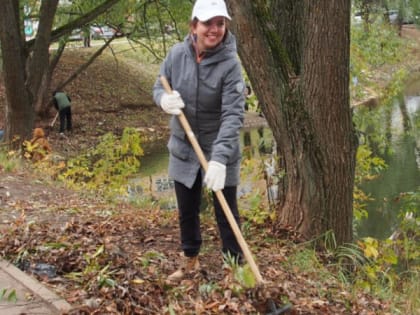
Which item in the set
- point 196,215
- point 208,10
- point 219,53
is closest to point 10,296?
point 196,215

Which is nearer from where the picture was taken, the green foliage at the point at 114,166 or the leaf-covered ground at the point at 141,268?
the leaf-covered ground at the point at 141,268

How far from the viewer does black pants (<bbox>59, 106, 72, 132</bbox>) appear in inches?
738

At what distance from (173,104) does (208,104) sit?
26 cm

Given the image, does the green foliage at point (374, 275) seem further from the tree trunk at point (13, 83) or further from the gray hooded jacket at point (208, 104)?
the tree trunk at point (13, 83)

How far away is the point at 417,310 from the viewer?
511cm

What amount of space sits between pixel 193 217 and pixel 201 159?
58 cm

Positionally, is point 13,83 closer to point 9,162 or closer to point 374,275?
point 9,162

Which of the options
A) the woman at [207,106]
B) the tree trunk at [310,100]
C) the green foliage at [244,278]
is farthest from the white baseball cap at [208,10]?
the tree trunk at [310,100]

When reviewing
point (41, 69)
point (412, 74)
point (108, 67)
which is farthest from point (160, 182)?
point (412, 74)

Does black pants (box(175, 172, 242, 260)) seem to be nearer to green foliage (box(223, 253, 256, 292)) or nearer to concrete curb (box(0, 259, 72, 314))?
green foliage (box(223, 253, 256, 292))

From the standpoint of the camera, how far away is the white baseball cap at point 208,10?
395cm

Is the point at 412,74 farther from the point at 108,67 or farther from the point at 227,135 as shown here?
the point at 227,135

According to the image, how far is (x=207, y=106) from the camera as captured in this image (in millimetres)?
4227

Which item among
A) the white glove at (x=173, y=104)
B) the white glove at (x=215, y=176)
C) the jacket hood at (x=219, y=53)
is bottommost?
the white glove at (x=215, y=176)
